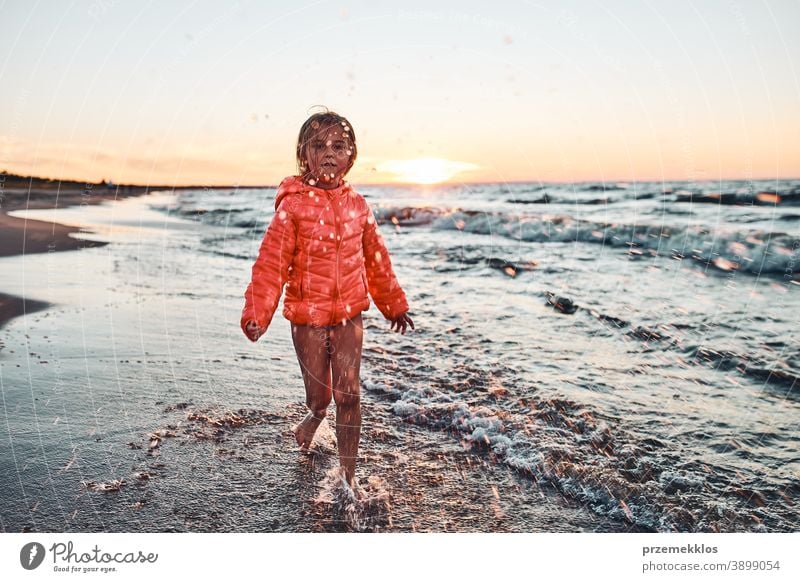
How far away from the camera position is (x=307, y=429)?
3.28 m

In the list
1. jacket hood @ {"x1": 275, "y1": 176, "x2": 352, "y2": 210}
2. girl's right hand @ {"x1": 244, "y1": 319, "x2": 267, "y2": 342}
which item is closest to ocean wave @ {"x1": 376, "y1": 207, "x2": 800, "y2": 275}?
jacket hood @ {"x1": 275, "y1": 176, "x2": 352, "y2": 210}

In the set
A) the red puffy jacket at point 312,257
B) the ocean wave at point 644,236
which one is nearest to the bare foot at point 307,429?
the red puffy jacket at point 312,257

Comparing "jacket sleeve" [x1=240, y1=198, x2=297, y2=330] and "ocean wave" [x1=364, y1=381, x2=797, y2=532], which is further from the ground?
"jacket sleeve" [x1=240, y1=198, x2=297, y2=330]

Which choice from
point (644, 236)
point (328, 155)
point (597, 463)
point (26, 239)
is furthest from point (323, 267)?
point (644, 236)

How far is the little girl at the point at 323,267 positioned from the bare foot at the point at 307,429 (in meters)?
0.28

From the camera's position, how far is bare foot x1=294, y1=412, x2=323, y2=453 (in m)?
3.28

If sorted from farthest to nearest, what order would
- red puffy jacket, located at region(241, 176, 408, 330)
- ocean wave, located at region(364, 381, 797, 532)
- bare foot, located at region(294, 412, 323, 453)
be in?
bare foot, located at region(294, 412, 323, 453) → ocean wave, located at region(364, 381, 797, 532) → red puffy jacket, located at region(241, 176, 408, 330)

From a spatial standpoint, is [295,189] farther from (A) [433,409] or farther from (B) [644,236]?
(B) [644,236]

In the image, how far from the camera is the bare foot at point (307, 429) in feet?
10.8

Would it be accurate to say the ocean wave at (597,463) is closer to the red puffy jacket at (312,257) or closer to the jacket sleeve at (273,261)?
the red puffy jacket at (312,257)

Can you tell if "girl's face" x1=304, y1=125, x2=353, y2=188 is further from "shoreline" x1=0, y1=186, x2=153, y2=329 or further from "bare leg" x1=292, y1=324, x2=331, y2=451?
"shoreline" x1=0, y1=186, x2=153, y2=329
